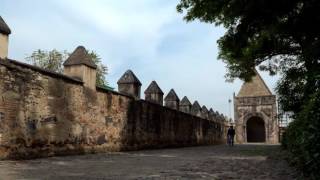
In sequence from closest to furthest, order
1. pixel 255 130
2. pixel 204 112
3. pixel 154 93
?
pixel 154 93 < pixel 204 112 < pixel 255 130

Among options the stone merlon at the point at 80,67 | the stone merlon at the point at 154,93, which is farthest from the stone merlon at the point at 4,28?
the stone merlon at the point at 154,93

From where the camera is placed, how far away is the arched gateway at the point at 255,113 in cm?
5075

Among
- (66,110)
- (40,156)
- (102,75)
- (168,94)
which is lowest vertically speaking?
(40,156)

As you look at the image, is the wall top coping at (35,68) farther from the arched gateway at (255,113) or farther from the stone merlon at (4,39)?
the arched gateway at (255,113)

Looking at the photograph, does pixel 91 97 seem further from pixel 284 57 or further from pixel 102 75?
pixel 102 75

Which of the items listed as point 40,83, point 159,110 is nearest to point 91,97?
point 40,83

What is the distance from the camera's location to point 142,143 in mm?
18562

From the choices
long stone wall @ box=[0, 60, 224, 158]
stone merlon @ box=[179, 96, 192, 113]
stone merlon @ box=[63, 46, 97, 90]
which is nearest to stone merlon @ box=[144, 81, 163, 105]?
long stone wall @ box=[0, 60, 224, 158]

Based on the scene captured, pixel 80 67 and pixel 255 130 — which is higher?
pixel 80 67

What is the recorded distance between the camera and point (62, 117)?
1264 cm

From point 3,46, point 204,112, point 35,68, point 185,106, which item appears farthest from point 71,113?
point 204,112

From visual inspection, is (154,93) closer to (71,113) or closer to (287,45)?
(287,45)

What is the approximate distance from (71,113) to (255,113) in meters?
41.7

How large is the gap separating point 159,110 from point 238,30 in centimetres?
837
